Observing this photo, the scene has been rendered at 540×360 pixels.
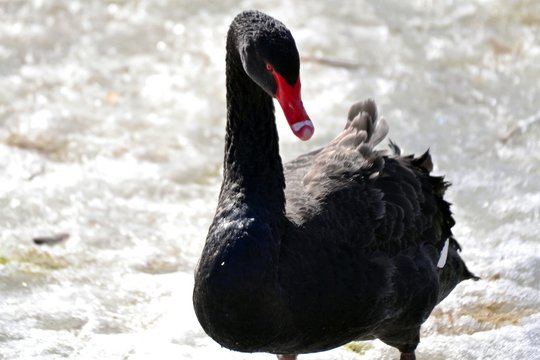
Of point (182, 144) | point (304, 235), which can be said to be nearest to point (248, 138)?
point (304, 235)

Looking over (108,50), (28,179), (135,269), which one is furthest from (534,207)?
(108,50)

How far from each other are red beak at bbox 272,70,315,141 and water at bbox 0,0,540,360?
5.09 feet

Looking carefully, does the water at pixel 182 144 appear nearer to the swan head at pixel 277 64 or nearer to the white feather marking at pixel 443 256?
the white feather marking at pixel 443 256

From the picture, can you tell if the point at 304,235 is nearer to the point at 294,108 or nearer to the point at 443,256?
the point at 294,108

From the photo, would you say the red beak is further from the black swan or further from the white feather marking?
the white feather marking

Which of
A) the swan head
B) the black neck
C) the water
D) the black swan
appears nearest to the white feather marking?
the black swan

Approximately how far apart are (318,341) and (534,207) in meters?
2.48

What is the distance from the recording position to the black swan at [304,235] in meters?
3.87

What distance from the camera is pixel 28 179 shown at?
6566 mm

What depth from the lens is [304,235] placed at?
4.16 meters

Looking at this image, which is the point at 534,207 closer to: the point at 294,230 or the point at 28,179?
the point at 294,230

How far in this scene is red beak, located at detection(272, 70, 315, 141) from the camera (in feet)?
12.3

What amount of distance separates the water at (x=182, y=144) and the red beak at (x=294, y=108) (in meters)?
1.55

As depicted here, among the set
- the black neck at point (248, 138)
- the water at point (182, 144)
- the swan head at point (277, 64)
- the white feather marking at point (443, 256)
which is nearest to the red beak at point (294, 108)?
the swan head at point (277, 64)
